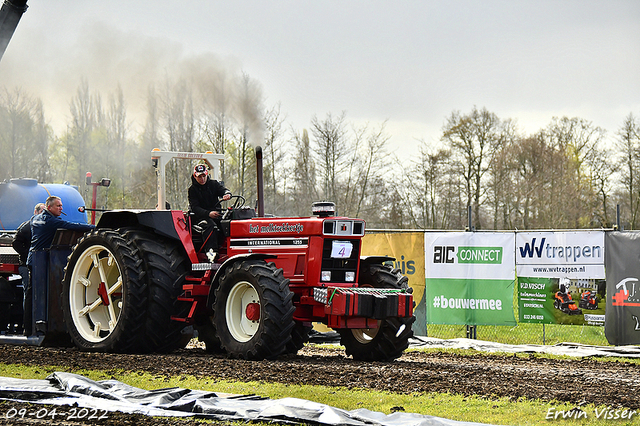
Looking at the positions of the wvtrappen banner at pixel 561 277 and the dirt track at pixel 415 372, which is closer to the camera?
the dirt track at pixel 415 372

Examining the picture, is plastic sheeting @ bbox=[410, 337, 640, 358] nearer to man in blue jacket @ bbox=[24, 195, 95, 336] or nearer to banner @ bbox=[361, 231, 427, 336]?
banner @ bbox=[361, 231, 427, 336]

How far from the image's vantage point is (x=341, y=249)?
971 centimetres

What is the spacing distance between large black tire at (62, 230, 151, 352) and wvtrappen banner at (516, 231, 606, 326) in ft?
21.5

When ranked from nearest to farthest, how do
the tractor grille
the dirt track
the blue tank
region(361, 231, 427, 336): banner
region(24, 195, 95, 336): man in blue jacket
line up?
the dirt track, the tractor grille, region(24, 195, 95, 336): man in blue jacket, region(361, 231, 427, 336): banner, the blue tank

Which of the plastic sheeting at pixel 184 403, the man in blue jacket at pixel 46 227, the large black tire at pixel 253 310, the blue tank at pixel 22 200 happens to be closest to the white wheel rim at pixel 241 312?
the large black tire at pixel 253 310

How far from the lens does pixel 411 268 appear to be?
14.3m

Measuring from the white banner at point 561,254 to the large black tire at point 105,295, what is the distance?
660cm

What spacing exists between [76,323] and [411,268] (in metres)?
6.32

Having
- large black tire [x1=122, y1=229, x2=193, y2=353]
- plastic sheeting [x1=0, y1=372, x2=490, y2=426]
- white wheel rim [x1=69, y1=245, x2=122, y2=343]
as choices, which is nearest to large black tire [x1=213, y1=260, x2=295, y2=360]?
large black tire [x1=122, y1=229, x2=193, y2=353]

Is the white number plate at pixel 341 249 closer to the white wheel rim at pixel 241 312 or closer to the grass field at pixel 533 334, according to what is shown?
the white wheel rim at pixel 241 312

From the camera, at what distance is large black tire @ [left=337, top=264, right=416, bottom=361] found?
962 cm

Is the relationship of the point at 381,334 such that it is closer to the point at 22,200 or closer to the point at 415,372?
the point at 415,372

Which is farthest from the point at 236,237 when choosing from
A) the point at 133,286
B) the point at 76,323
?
the point at 76,323

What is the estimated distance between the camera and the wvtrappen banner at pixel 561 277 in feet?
40.6
